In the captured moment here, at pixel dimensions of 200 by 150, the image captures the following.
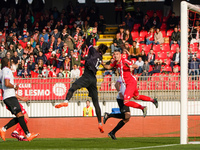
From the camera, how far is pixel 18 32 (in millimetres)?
26172

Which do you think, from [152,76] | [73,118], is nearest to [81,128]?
[73,118]

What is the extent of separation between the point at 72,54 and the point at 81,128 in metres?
6.78

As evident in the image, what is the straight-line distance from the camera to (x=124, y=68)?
12.0 meters

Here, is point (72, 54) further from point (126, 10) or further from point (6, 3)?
point (6, 3)

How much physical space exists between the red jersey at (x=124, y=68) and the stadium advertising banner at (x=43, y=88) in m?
7.02

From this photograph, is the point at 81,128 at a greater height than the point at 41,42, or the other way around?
the point at 41,42

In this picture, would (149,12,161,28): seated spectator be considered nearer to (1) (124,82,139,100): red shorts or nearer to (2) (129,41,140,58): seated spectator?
(2) (129,41,140,58): seated spectator

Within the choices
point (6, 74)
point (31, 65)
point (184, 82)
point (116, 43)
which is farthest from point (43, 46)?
point (184, 82)

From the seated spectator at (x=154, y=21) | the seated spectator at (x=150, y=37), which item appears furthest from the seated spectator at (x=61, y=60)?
the seated spectator at (x=154, y=21)

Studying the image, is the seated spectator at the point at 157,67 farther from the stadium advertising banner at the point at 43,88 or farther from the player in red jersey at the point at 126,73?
the player in red jersey at the point at 126,73

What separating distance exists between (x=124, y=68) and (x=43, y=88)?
7905 millimetres

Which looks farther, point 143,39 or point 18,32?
point 18,32

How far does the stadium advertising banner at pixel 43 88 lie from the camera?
1902 cm

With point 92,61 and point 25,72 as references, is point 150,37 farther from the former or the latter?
point 92,61
